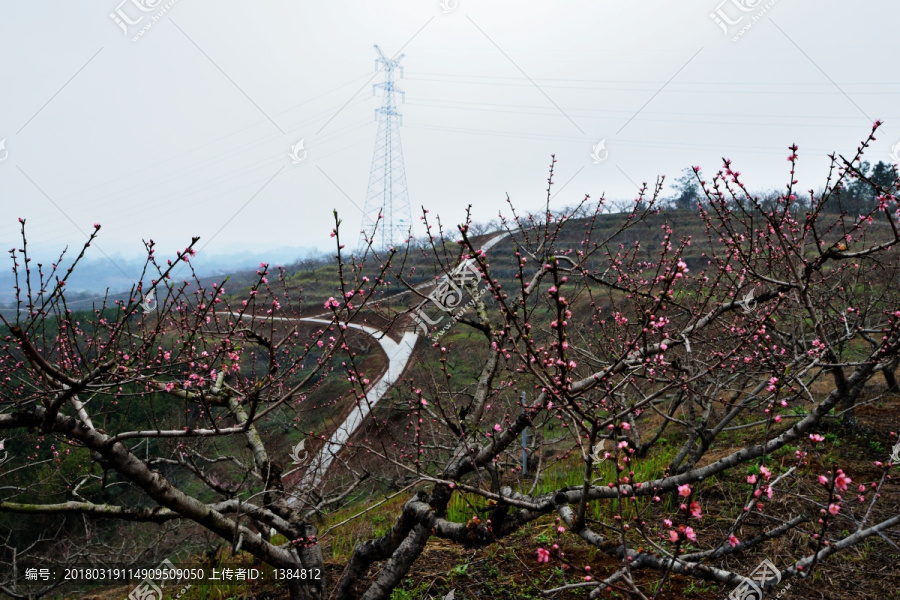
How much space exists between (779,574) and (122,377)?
338cm

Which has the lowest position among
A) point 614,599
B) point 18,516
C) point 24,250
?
point 18,516

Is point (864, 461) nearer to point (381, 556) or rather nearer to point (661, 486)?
point (661, 486)

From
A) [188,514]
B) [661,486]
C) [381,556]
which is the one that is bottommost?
[381,556]

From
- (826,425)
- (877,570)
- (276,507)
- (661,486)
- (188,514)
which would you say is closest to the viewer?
(661,486)

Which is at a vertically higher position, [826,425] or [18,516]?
[826,425]

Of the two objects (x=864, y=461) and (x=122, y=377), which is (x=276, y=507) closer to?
(x=122, y=377)

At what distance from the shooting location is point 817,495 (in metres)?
4.86

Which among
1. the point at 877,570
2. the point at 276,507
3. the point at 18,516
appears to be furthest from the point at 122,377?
the point at 18,516

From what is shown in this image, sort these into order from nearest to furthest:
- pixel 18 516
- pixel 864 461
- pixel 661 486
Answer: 1. pixel 661 486
2. pixel 864 461
3. pixel 18 516

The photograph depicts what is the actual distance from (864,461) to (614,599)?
4044 millimetres

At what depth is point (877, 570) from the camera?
3.69 m

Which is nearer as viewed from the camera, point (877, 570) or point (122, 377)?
point (122, 377)

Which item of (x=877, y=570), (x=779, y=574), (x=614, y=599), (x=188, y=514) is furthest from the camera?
A: (x=877, y=570)

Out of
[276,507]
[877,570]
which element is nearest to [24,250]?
[276,507]
